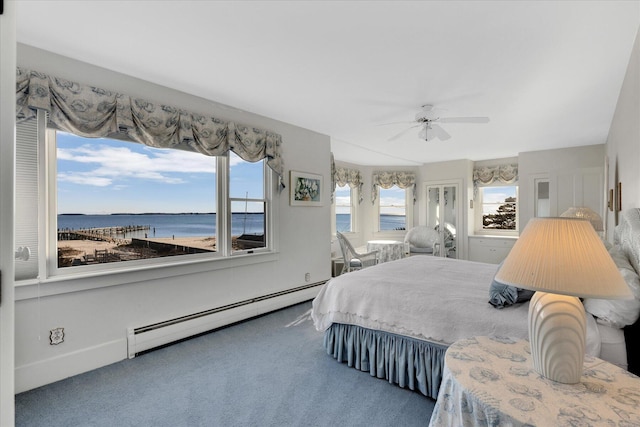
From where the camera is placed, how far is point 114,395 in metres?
2.11

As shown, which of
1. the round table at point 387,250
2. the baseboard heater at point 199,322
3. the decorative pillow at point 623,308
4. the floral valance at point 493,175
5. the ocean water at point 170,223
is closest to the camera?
the decorative pillow at point 623,308

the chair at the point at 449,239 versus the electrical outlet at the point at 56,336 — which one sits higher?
the chair at the point at 449,239

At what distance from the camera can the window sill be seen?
7.23ft

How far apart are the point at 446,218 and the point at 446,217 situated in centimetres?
2

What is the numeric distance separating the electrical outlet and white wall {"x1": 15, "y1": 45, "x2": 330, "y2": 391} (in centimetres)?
2

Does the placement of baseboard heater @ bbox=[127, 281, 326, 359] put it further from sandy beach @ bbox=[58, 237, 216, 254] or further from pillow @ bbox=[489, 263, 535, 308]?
pillow @ bbox=[489, 263, 535, 308]

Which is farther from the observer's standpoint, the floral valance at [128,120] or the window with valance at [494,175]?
the window with valance at [494,175]

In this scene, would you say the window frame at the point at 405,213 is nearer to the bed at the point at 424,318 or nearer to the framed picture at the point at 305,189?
the framed picture at the point at 305,189

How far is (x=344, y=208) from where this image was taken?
6789mm

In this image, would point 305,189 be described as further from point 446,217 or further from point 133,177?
point 446,217

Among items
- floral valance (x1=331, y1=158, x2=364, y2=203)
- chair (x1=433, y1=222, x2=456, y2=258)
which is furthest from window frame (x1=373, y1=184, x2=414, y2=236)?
chair (x1=433, y1=222, x2=456, y2=258)

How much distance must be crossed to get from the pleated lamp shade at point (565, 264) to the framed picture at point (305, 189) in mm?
3170

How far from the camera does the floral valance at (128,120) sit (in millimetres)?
2154

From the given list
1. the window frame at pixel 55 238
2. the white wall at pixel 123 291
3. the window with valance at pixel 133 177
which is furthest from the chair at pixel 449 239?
the window frame at pixel 55 238
